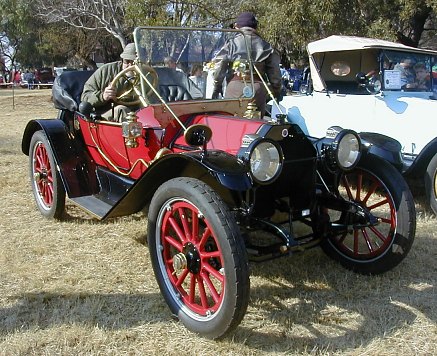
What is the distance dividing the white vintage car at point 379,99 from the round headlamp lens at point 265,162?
2.20 meters

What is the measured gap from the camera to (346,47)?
5520mm

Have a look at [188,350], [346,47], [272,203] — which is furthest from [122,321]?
[346,47]

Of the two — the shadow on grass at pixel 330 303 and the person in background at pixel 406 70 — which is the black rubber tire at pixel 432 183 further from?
the person in background at pixel 406 70

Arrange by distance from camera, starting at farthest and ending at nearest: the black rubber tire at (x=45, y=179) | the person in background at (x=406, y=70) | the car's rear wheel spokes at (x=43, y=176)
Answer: the person in background at (x=406, y=70) → the car's rear wheel spokes at (x=43, y=176) → the black rubber tire at (x=45, y=179)

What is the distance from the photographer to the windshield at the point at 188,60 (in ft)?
11.7

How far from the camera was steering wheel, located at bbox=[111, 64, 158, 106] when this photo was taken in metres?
3.42

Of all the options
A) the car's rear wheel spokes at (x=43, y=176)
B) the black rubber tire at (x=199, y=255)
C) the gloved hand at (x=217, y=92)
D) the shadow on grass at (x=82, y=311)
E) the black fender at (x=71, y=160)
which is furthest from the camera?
the car's rear wheel spokes at (x=43, y=176)

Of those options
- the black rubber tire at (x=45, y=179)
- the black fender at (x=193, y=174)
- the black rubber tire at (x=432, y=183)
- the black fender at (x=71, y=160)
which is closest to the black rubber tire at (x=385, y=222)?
the black fender at (x=193, y=174)

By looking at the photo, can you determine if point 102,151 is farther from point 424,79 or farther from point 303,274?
point 424,79

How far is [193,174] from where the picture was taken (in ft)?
9.53

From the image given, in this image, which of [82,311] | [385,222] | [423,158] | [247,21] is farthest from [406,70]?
[82,311]

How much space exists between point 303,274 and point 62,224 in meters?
2.12

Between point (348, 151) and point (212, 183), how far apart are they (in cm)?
81

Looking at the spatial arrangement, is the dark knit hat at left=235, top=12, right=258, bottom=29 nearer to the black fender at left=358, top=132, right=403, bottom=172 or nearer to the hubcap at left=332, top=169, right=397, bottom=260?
the black fender at left=358, top=132, right=403, bottom=172
